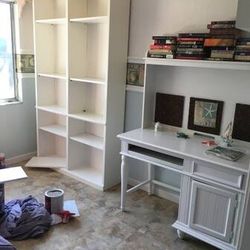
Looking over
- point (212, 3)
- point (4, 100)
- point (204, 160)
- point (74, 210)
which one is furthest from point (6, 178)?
point (212, 3)

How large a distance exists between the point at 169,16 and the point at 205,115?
98 cm

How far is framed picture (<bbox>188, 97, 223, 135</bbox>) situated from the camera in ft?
8.40

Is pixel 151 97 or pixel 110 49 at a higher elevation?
pixel 110 49

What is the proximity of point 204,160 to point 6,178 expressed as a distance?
4.76 feet

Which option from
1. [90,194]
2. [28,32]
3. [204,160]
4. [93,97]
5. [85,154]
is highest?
[28,32]

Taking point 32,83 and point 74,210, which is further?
point 32,83

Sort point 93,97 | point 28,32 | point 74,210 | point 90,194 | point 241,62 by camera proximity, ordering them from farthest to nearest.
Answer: point 28,32 → point 93,97 → point 90,194 → point 74,210 → point 241,62

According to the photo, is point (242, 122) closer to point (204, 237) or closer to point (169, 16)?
point (204, 237)

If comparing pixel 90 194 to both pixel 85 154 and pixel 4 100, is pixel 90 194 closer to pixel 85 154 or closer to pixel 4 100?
pixel 85 154

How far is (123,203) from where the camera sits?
2.78 m

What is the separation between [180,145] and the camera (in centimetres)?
241

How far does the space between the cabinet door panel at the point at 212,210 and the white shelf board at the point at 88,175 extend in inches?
47.4

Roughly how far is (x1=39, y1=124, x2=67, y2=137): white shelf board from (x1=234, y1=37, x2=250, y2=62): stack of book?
2.17m

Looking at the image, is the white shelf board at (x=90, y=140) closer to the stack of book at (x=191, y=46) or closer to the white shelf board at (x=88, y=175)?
the white shelf board at (x=88, y=175)
